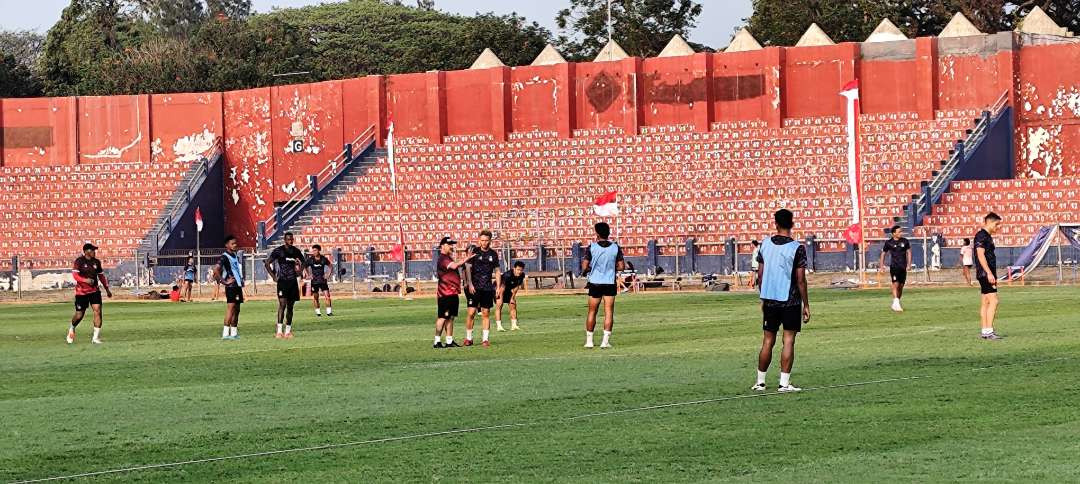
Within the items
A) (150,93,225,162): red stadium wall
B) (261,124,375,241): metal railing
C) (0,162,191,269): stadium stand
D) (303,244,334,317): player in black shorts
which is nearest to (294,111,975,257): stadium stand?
(261,124,375,241): metal railing

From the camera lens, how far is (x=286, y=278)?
31562 millimetres

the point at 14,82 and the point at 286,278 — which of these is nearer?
the point at 286,278

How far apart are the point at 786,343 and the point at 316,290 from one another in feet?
72.4

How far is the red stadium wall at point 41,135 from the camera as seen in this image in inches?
2894

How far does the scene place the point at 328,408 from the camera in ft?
59.2

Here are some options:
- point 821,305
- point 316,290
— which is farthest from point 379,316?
point 821,305

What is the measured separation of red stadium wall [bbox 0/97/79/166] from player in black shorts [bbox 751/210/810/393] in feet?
195

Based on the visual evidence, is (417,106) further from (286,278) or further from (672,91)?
(286,278)

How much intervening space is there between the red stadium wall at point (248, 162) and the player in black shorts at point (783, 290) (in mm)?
55415

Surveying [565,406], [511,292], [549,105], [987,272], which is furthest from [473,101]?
[565,406]

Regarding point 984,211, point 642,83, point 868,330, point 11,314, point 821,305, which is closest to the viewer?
point 868,330

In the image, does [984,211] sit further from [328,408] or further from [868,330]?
[328,408]

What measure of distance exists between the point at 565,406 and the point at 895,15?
73.1 metres

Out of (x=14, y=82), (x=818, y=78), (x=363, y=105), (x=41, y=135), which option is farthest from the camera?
(x=14, y=82)
